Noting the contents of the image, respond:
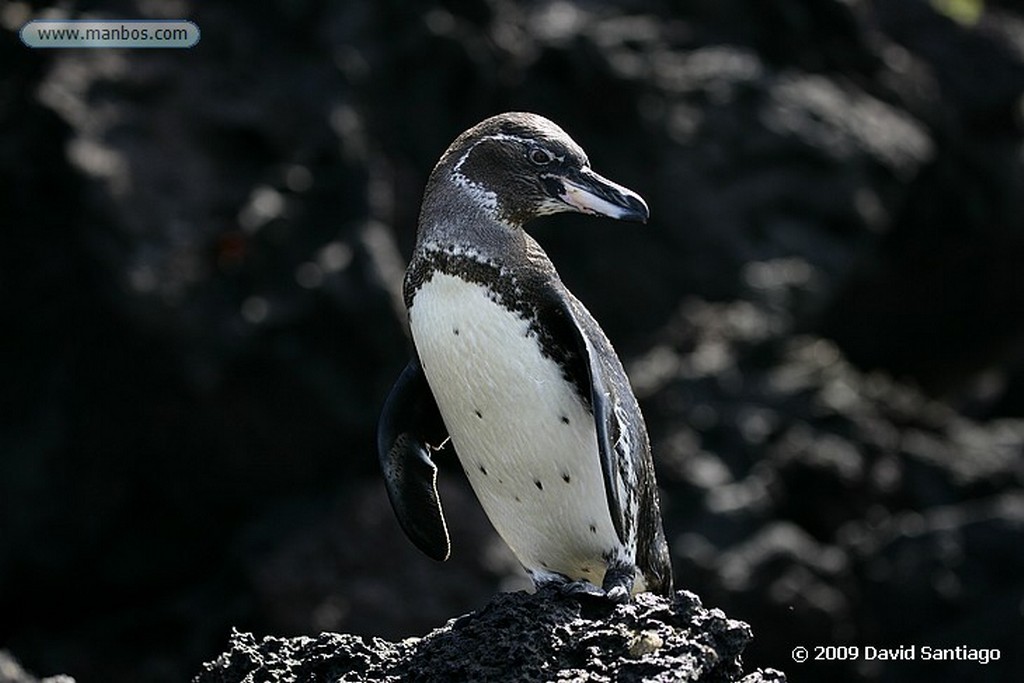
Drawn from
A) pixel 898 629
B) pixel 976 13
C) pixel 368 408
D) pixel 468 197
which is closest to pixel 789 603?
pixel 898 629

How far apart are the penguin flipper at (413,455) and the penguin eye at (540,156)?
88 cm

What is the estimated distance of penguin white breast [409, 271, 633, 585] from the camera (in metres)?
5.54

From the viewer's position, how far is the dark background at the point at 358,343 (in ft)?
35.1

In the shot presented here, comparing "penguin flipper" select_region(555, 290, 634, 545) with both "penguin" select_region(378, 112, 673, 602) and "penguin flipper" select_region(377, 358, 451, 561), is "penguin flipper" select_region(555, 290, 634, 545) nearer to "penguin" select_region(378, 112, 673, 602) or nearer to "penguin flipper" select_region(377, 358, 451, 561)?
"penguin" select_region(378, 112, 673, 602)

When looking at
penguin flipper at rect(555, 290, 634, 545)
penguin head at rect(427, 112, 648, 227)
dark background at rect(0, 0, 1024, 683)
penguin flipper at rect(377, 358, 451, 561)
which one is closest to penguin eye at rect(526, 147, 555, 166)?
penguin head at rect(427, 112, 648, 227)

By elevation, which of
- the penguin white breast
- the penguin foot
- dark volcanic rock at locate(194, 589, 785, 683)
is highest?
the penguin white breast

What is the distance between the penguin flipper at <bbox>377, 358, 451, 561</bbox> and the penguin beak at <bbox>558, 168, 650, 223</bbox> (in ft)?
2.82

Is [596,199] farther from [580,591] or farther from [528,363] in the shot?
[580,591]

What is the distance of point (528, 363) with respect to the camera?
5.57m

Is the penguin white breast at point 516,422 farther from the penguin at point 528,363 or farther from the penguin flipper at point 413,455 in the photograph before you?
the penguin flipper at point 413,455

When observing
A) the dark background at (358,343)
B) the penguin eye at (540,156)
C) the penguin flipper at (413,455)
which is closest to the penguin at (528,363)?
the penguin eye at (540,156)

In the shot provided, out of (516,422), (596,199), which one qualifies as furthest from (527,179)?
(516,422)

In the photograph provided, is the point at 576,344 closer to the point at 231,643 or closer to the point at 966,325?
the point at 231,643

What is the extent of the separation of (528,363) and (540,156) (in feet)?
2.38
